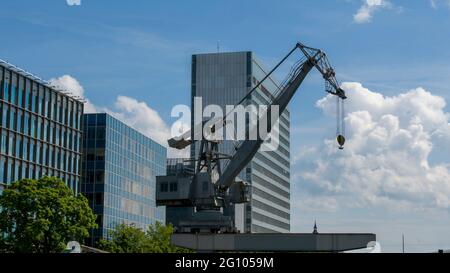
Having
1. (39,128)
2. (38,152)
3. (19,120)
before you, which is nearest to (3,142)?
(19,120)

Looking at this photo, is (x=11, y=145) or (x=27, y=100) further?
(x=27, y=100)

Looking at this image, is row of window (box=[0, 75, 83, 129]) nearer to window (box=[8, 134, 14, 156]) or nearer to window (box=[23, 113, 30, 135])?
window (box=[23, 113, 30, 135])

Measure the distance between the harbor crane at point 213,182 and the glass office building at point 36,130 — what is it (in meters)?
49.9

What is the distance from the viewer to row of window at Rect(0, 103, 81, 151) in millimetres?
114750

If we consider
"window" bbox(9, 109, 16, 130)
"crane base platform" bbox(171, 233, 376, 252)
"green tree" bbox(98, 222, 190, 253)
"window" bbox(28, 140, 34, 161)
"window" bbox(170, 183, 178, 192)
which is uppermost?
"window" bbox(9, 109, 16, 130)

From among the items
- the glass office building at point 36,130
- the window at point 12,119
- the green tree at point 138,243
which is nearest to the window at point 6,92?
the glass office building at point 36,130

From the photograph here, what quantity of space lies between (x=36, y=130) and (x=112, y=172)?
2700cm

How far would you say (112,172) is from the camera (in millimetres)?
148750

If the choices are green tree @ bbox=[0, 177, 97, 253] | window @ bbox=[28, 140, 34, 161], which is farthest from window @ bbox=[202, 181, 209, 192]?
window @ bbox=[28, 140, 34, 161]

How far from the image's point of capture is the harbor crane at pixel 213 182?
68.4m

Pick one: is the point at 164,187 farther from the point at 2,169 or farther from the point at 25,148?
the point at 25,148

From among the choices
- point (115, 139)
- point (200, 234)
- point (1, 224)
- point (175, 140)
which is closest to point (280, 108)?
point (175, 140)
